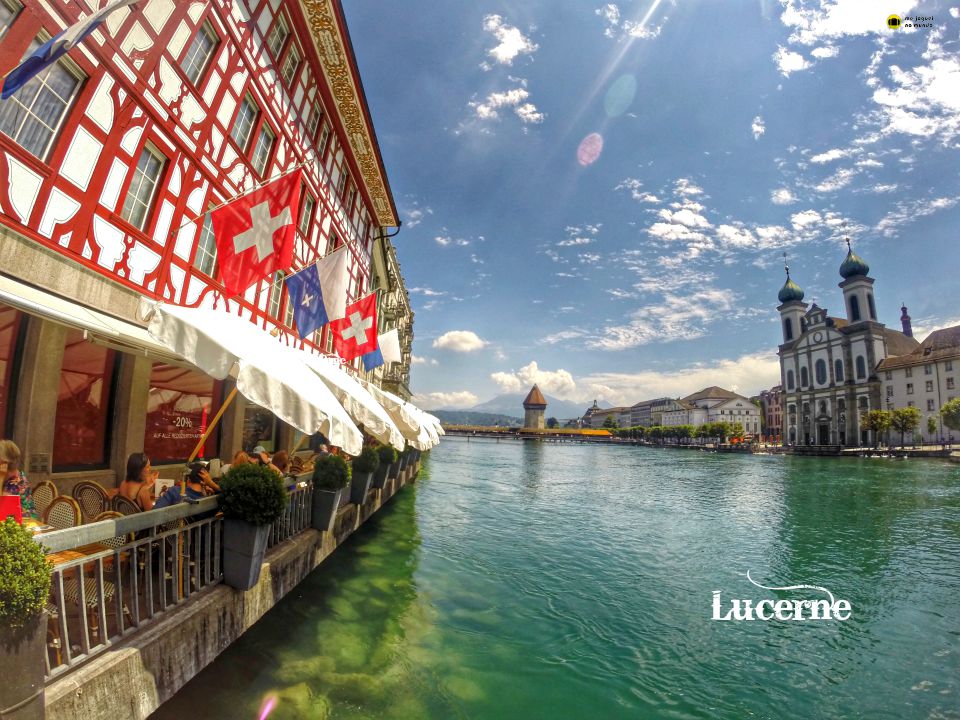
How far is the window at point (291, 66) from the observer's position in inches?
480

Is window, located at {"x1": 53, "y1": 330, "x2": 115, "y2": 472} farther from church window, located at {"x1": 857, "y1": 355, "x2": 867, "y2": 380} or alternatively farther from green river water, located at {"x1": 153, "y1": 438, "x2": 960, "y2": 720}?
church window, located at {"x1": 857, "y1": 355, "x2": 867, "y2": 380}

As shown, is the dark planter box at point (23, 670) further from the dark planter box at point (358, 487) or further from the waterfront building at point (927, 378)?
the waterfront building at point (927, 378)

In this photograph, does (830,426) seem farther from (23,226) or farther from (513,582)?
(23,226)

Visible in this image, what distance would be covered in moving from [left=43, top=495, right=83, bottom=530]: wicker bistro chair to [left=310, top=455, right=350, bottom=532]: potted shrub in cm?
372

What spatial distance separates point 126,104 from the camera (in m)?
7.12

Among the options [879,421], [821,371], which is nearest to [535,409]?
[821,371]

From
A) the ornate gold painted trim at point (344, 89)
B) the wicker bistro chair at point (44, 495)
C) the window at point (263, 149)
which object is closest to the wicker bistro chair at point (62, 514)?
the wicker bistro chair at point (44, 495)

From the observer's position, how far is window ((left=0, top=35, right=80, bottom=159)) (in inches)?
223

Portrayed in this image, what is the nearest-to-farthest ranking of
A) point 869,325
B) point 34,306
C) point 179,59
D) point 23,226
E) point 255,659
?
point 34,306 < point 255,659 < point 23,226 < point 179,59 < point 869,325

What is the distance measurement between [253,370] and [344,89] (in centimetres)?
1369

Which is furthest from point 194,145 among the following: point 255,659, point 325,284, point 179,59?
point 255,659

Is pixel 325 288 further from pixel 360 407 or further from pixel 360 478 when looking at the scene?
pixel 360 478

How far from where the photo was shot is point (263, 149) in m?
A: 11.5

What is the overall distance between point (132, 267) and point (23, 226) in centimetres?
176
